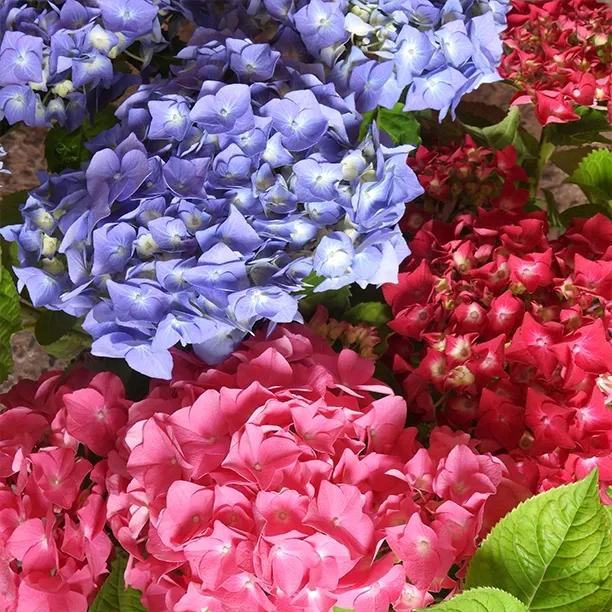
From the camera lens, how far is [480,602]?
43 centimetres

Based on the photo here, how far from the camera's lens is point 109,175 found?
1.57 ft

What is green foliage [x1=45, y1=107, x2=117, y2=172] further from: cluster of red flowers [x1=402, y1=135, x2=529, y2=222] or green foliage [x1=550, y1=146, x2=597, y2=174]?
green foliage [x1=550, y1=146, x2=597, y2=174]

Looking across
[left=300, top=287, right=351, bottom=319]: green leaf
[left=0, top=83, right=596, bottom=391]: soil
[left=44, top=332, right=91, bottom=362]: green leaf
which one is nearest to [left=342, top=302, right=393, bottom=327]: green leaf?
[left=300, top=287, right=351, bottom=319]: green leaf

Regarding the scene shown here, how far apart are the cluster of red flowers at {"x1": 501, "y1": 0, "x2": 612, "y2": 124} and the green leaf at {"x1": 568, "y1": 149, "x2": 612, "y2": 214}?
5 centimetres

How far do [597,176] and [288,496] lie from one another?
0.46 metres

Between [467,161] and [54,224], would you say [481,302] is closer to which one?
[467,161]

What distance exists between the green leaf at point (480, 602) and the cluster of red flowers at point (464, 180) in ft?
1.17

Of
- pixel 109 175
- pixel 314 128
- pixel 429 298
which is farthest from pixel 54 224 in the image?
pixel 429 298

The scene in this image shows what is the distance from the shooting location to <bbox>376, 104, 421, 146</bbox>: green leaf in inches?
27.9

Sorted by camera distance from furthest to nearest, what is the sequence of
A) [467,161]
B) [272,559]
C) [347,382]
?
1. [467,161]
2. [347,382]
3. [272,559]

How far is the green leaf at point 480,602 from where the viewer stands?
17.1 inches

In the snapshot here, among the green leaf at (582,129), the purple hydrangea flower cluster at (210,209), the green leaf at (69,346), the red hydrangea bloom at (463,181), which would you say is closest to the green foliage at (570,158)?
the green leaf at (582,129)

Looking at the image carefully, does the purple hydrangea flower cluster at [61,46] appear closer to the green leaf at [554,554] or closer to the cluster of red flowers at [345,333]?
the cluster of red flowers at [345,333]

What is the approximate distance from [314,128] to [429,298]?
194 millimetres
